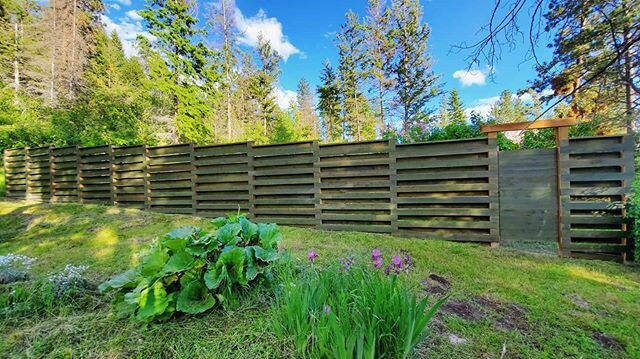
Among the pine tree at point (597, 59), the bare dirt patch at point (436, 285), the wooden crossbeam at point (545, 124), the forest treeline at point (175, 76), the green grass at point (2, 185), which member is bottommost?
the bare dirt patch at point (436, 285)

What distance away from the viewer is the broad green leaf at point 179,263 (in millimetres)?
1393

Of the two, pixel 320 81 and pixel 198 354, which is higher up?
pixel 320 81

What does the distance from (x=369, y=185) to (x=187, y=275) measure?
9.58 ft

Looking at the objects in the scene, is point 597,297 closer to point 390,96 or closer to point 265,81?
point 390,96

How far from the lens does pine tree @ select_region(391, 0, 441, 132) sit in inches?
530

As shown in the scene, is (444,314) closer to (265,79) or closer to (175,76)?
(175,76)

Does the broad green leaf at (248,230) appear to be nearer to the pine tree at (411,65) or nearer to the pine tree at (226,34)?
the pine tree at (411,65)

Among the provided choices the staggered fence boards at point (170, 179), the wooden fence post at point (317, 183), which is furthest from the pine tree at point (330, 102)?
the wooden fence post at point (317, 183)

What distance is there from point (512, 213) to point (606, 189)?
0.89 meters

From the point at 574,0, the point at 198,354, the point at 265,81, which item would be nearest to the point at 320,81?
the point at 265,81

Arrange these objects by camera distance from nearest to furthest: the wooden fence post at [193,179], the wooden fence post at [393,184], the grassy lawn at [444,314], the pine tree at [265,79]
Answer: the grassy lawn at [444,314] < the wooden fence post at [393,184] < the wooden fence post at [193,179] < the pine tree at [265,79]

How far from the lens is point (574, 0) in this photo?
1672 millimetres

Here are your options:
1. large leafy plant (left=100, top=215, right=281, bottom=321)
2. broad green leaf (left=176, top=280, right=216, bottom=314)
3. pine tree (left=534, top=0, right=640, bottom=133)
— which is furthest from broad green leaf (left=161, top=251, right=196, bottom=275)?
pine tree (left=534, top=0, right=640, bottom=133)

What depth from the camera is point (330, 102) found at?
58.3 feet
